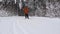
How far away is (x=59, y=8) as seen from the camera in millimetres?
1244

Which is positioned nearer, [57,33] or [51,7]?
[57,33]

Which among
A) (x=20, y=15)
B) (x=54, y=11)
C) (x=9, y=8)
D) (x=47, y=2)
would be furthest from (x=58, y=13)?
(x=9, y=8)

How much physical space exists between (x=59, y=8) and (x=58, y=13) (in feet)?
0.18

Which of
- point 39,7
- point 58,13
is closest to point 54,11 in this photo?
point 58,13

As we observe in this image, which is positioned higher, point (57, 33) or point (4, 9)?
point (4, 9)

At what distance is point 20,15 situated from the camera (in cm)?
125

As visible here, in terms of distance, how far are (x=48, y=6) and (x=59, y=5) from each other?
0.38 feet

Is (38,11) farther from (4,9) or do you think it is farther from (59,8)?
(4,9)

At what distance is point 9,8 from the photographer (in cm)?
125

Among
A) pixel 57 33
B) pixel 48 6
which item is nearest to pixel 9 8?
pixel 48 6

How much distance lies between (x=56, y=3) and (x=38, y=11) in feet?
0.67

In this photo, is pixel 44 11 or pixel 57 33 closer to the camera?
pixel 57 33

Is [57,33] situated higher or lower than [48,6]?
lower

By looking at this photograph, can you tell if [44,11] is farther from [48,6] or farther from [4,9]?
[4,9]
